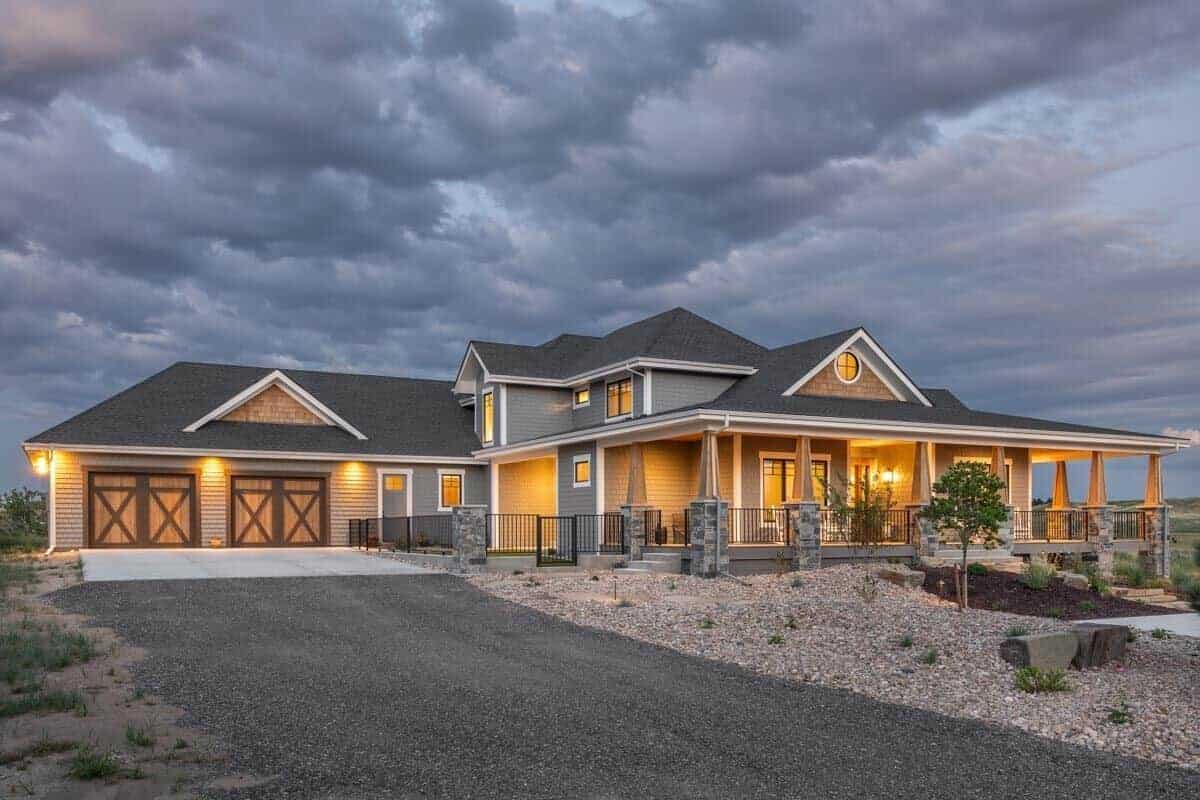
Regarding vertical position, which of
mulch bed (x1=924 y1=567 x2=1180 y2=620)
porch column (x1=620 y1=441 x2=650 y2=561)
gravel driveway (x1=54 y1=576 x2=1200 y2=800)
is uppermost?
porch column (x1=620 y1=441 x2=650 y2=561)

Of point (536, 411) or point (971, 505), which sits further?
point (536, 411)

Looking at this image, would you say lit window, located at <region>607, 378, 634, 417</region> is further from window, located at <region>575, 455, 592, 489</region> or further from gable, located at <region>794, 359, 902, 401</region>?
gable, located at <region>794, 359, 902, 401</region>

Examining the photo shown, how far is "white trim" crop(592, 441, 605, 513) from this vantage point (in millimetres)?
27062

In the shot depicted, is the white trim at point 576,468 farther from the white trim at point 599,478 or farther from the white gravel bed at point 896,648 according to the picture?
the white gravel bed at point 896,648

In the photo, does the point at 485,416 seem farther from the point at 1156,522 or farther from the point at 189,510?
the point at 1156,522

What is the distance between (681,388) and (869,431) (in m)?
6.05

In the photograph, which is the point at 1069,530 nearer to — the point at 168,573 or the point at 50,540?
the point at 168,573

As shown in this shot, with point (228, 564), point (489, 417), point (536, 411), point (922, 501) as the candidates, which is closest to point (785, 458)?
point (922, 501)

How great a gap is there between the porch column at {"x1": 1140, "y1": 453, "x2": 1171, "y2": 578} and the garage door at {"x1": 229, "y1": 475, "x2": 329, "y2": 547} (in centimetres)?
2428

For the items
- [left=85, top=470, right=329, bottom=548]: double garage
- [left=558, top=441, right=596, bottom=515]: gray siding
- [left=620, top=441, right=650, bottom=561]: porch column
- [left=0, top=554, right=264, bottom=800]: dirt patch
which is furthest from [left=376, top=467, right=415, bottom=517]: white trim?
[left=0, top=554, right=264, bottom=800]: dirt patch

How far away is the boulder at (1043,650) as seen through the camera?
452 inches

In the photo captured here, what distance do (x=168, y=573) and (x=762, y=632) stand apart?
509 inches

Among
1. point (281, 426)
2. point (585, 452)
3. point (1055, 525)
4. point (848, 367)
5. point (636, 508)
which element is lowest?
point (1055, 525)

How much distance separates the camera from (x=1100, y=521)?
2761cm
